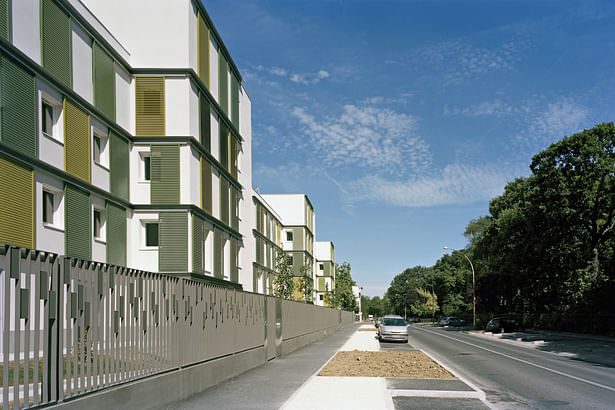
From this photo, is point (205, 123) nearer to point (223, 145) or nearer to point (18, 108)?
point (223, 145)

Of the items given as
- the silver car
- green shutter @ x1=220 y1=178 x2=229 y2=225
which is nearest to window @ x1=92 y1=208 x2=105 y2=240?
green shutter @ x1=220 y1=178 x2=229 y2=225

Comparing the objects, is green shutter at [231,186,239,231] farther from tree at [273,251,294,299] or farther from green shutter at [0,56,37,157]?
tree at [273,251,294,299]

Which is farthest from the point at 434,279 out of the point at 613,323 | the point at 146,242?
the point at 146,242

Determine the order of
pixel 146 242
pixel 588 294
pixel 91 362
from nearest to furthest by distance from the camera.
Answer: pixel 91 362, pixel 146 242, pixel 588 294

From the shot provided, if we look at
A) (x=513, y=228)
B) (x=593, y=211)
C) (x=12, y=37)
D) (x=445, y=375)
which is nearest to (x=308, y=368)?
(x=445, y=375)

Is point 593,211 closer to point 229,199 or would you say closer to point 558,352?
point 558,352

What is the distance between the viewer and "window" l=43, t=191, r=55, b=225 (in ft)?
56.7

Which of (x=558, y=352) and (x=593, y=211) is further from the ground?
(x=593, y=211)

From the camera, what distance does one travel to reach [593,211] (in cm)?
3903

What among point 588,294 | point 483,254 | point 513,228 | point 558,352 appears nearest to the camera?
point 558,352

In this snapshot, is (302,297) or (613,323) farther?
(302,297)

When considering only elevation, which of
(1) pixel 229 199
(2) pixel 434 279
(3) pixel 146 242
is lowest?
(2) pixel 434 279

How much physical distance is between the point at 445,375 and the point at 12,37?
1479 centimetres

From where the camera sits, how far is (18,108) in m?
15.3
